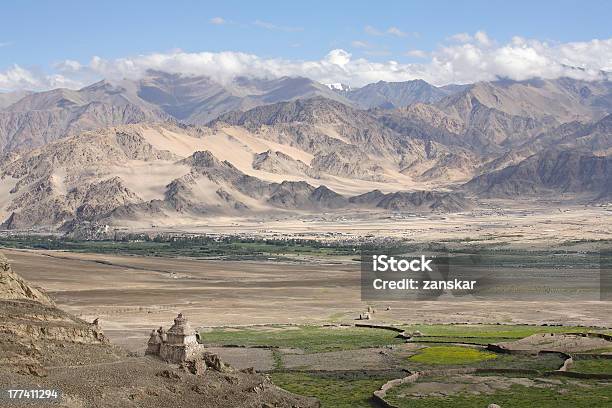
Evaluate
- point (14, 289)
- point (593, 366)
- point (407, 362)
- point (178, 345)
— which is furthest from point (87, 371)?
point (593, 366)

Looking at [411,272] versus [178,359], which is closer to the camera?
[178,359]

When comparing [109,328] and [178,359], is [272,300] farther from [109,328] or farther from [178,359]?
[178,359]

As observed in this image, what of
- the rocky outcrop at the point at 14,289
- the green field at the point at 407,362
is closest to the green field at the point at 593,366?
the green field at the point at 407,362

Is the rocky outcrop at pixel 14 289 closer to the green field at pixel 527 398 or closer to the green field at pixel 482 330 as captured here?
the green field at pixel 527 398

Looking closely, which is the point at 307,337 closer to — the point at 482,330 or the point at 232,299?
the point at 482,330

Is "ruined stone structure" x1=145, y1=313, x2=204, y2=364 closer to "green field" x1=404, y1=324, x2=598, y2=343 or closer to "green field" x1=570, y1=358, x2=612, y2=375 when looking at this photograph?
"green field" x1=570, y1=358, x2=612, y2=375

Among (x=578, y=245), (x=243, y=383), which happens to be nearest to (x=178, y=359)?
(x=243, y=383)
